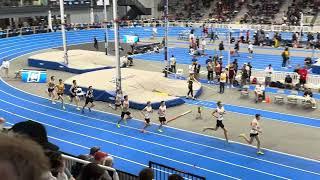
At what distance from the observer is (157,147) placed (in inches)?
667

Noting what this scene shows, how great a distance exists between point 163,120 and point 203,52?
20.7 metres

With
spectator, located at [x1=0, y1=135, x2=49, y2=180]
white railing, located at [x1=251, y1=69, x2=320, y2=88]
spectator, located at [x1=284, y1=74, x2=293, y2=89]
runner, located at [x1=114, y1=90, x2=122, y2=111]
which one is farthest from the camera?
white railing, located at [x1=251, y1=69, x2=320, y2=88]

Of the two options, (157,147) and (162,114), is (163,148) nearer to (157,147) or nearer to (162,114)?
(157,147)

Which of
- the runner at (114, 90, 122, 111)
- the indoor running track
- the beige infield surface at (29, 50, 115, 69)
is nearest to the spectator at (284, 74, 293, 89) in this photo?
the indoor running track

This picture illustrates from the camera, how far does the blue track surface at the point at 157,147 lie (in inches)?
578

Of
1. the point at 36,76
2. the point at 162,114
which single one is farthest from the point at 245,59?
the point at 162,114

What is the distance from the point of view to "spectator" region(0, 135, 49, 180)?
5.05 ft

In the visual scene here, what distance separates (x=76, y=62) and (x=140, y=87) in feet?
32.6

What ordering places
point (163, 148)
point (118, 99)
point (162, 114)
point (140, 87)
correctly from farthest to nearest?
point (140, 87), point (118, 99), point (162, 114), point (163, 148)

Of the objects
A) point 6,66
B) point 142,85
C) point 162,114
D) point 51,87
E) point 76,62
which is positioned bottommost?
point 162,114

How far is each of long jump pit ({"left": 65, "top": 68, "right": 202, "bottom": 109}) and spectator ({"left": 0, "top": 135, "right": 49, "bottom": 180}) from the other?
2022cm

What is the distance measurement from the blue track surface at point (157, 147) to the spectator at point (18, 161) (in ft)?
42.9

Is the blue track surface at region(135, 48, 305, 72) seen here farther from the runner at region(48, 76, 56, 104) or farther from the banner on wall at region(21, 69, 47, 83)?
the runner at region(48, 76, 56, 104)

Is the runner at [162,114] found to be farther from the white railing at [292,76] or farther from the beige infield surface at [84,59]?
the beige infield surface at [84,59]
